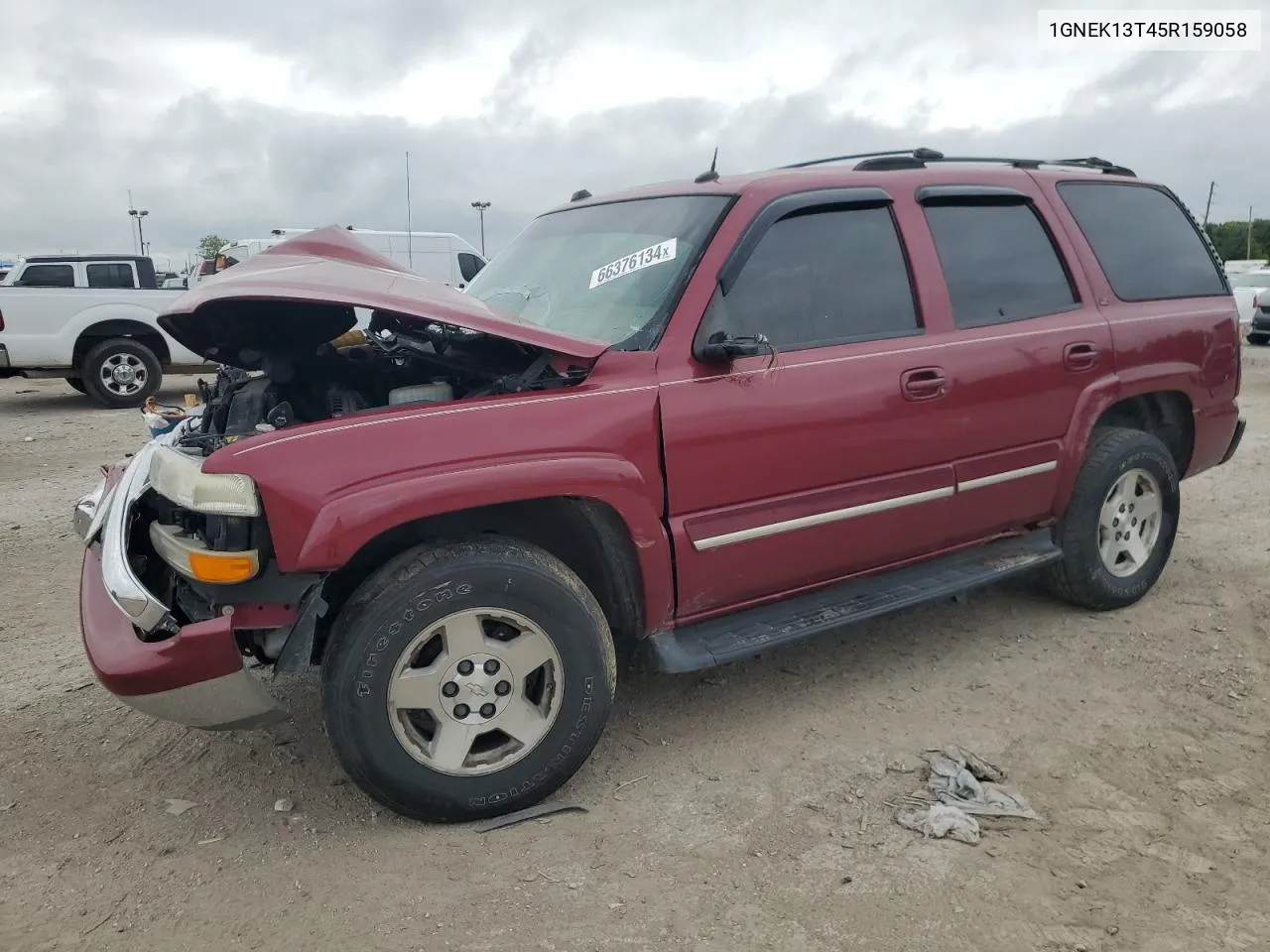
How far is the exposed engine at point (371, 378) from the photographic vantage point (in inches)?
116

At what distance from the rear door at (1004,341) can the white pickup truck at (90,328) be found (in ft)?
30.5

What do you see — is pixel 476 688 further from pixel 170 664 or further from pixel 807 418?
pixel 807 418

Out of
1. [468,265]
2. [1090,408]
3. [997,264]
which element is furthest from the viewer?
[468,265]

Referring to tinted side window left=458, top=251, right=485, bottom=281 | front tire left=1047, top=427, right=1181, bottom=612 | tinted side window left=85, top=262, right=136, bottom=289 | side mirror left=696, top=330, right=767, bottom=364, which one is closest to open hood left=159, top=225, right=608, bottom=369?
side mirror left=696, top=330, right=767, bottom=364

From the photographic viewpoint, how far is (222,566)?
2.50 metres

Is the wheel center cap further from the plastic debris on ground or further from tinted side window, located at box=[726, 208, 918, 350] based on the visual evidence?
tinted side window, located at box=[726, 208, 918, 350]

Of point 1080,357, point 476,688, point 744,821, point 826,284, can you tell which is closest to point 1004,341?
point 1080,357

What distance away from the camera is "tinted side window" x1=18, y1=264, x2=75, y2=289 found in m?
11.0

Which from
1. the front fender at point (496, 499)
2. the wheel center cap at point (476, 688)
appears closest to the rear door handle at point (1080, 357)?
the front fender at point (496, 499)

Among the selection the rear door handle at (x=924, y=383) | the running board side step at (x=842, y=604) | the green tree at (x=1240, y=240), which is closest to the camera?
the running board side step at (x=842, y=604)

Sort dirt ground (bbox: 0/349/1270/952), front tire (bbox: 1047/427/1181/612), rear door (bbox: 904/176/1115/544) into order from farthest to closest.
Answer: front tire (bbox: 1047/427/1181/612)
rear door (bbox: 904/176/1115/544)
dirt ground (bbox: 0/349/1270/952)

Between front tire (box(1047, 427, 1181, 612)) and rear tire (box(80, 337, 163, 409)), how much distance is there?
10.3 meters

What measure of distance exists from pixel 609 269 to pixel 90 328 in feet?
32.2

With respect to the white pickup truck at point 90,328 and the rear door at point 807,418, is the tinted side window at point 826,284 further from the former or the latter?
the white pickup truck at point 90,328
